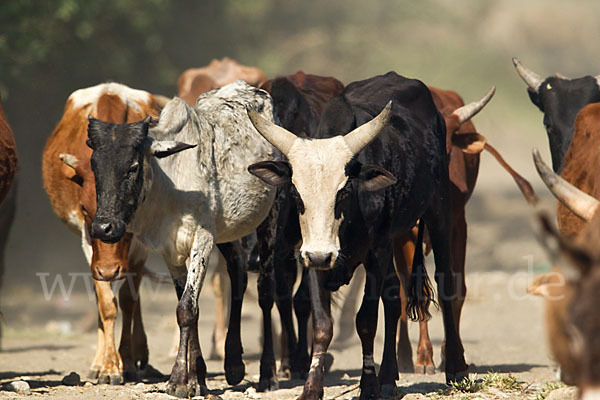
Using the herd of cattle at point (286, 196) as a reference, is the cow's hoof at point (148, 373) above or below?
below

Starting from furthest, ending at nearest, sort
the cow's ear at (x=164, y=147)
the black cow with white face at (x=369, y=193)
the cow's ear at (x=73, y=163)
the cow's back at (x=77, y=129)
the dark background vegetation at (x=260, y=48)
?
the dark background vegetation at (x=260, y=48) → the cow's back at (x=77, y=129) → the cow's ear at (x=73, y=163) → the cow's ear at (x=164, y=147) → the black cow with white face at (x=369, y=193)

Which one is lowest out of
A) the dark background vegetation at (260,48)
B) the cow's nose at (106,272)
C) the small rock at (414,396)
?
the small rock at (414,396)

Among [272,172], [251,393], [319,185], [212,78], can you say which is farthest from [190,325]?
[212,78]

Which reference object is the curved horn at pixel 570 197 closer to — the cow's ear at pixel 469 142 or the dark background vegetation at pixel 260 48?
the cow's ear at pixel 469 142

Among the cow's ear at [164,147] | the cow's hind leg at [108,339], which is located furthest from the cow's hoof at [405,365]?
the cow's ear at [164,147]

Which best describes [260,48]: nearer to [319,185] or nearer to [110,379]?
[110,379]

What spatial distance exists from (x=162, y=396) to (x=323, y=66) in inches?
946

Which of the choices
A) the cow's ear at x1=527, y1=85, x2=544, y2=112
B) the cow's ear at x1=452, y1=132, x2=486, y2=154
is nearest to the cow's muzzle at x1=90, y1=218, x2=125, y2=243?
→ the cow's ear at x1=452, y1=132, x2=486, y2=154

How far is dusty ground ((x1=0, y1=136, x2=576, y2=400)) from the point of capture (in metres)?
6.46

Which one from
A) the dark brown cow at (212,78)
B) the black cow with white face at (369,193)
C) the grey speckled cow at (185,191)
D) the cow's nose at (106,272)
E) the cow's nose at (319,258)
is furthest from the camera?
the dark brown cow at (212,78)

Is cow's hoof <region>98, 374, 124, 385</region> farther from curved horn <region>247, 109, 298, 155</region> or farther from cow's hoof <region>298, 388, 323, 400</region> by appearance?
curved horn <region>247, 109, 298, 155</region>

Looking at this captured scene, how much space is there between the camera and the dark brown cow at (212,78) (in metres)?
10.4

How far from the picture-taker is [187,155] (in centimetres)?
630

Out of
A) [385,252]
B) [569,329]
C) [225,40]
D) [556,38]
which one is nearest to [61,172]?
[385,252]
